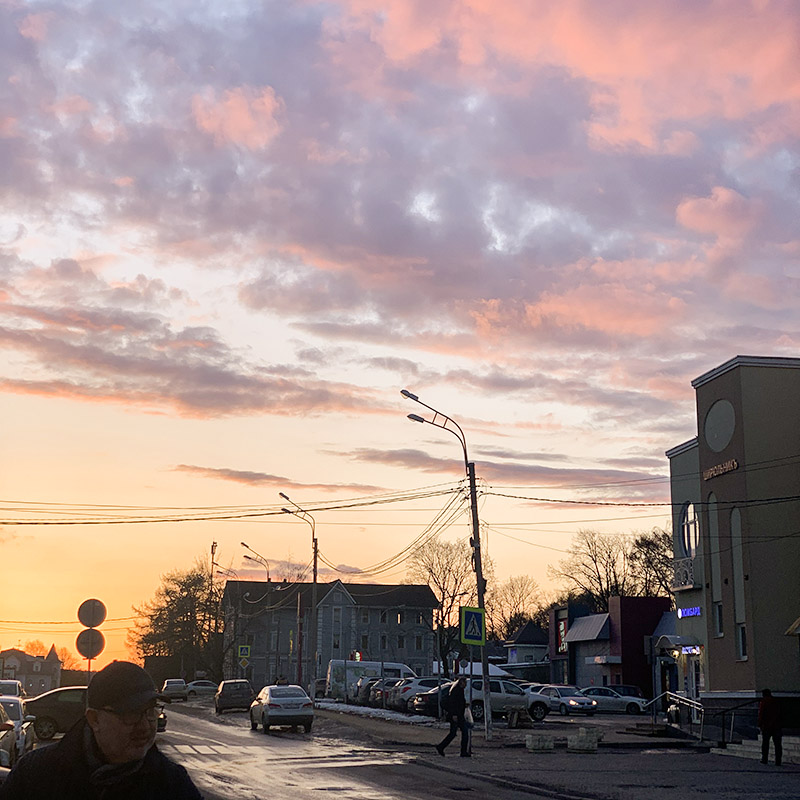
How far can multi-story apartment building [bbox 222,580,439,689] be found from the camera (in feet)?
348

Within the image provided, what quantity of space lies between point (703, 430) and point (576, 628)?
40569 mm

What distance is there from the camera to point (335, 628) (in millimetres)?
107250

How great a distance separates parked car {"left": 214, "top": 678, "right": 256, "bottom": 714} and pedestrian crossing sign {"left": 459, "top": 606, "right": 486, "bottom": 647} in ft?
85.5

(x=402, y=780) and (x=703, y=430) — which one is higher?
(x=703, y=430)

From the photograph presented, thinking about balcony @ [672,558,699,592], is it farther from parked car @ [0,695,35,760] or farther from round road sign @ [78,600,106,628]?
round road sign @ [78,600,106,628]

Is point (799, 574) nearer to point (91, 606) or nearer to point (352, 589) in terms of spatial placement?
point (91, 606)

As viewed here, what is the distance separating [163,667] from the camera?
104 m

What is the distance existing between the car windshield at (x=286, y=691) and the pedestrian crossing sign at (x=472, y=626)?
9.61 meters

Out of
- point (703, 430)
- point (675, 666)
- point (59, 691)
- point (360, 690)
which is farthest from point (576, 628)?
point (59, 691)

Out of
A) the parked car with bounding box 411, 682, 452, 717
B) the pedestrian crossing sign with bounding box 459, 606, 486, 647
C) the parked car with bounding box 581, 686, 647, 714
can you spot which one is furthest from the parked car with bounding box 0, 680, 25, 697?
the parked car with bounding box 581, 686, 647, 714

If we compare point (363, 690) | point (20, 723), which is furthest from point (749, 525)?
point (363, 690)

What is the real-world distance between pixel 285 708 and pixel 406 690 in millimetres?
14046

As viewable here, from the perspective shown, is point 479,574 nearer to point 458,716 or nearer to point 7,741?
point 458,716

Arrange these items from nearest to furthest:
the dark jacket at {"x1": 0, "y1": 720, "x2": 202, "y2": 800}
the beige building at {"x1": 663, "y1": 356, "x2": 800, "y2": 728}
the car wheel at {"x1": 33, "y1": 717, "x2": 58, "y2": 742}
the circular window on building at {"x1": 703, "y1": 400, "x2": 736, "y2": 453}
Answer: the dark jacket at {"x1": 0, "y1": 720, "x2": 202, "y2": 800}
the car wheel at {"x1": 33, "y1": 717, "x2": 58, "y2": 742}
the beige building at {"x1": 663, "y1": 356, "x2": 800, "y2": 728}
the circular window on building at {"x1": 703, "y1": 400, "x2": 736, "y2": 453}
